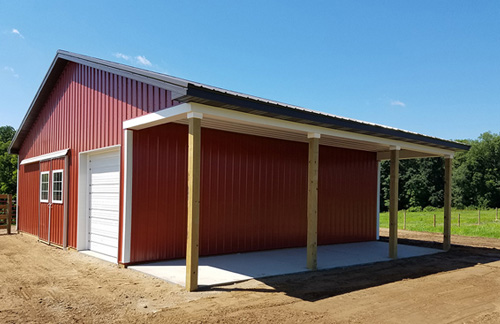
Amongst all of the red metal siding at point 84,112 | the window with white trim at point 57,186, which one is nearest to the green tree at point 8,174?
the red metal siding at point 84,112

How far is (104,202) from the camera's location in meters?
8.40

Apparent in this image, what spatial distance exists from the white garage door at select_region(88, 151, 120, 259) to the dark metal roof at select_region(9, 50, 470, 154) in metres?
2.00

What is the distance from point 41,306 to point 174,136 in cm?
406

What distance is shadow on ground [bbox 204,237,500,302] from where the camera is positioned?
5668 millimetres

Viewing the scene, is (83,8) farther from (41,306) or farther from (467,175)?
(467,175)

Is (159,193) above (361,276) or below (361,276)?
above

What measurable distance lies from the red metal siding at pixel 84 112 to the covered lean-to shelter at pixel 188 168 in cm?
4

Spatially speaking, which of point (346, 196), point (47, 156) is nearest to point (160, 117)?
point (47, 156)

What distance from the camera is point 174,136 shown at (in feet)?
26.1

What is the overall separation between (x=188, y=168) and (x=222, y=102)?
116cm

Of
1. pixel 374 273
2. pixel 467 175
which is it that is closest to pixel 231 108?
pixel 374 273

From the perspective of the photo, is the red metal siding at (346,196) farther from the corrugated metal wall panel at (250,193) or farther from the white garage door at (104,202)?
the white garage door at (104,202)

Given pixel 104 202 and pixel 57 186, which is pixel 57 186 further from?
pixel 104 202

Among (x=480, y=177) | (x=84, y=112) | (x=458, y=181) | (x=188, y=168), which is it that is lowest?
(x=458, y=181)
